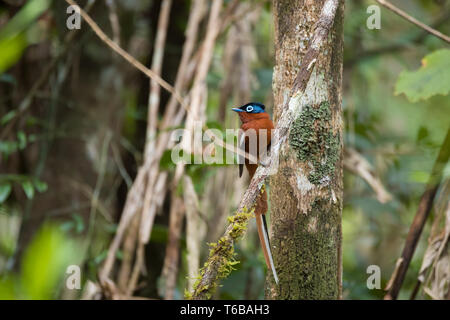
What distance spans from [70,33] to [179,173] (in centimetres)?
133

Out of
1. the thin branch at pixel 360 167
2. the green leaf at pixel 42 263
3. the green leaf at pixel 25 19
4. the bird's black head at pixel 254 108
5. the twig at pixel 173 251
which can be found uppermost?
the green leaf at pixel 25 19

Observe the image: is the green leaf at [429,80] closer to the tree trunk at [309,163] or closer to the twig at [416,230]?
the twig at [416,230]

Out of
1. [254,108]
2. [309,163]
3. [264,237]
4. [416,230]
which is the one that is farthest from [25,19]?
[416,230]

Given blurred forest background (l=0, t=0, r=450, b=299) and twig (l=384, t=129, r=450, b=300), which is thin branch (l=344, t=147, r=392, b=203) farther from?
twig (l=384, t=129, r=450, b=300)

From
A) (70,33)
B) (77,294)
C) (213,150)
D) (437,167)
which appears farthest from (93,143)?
(437,167)

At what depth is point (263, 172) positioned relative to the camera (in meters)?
1.18

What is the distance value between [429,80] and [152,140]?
1.46 metres

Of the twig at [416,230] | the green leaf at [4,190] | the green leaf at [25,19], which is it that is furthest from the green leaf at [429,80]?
the green leaf at [4,190]

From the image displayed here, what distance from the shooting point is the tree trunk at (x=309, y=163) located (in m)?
1.37

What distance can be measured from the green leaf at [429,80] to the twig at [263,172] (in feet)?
3.30

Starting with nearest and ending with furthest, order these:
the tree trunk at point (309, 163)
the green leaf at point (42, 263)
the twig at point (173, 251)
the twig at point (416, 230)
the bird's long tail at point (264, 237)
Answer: the green leaf at point (42, 263) → the tree trunk at point (309, 163) → the bird's long tail at point (264, 237) → the twig at point (416, 230) → the twig at point (173, 251)

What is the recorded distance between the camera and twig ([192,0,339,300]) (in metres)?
1.14

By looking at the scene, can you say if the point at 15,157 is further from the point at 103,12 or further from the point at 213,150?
the point at 213,150

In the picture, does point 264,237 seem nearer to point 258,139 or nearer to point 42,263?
point 258,139
